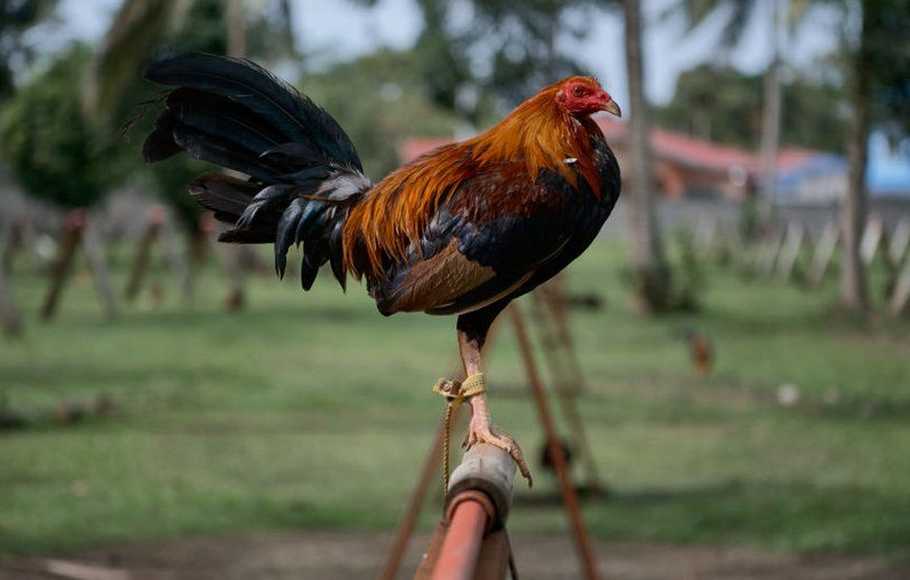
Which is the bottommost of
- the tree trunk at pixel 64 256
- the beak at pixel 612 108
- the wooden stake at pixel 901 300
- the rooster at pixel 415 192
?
the wooden stake at pixel 901 300

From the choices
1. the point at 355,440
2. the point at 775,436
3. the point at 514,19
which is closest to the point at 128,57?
the point at 355,440

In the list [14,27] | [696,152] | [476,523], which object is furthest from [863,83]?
[696,152]

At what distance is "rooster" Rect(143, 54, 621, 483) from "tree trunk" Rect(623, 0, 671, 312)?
1879 cm

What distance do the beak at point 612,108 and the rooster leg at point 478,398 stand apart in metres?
0.42

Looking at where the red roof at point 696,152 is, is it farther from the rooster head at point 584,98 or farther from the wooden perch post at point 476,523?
the wooden perch post at point 476,523

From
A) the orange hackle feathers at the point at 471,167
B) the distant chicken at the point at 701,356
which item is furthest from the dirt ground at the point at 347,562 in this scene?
the distant chicken at the point at 701,356

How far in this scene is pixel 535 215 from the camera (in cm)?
257

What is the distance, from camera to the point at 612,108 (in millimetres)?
2676

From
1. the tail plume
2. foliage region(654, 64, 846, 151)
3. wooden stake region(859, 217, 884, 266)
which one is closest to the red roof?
foliage region(654, 64, 846, 151)

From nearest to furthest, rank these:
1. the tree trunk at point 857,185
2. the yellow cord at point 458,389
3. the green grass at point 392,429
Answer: the yellow cord at point 458,389 < the green grass at point 392,429 < the tree trunk at point 857,185

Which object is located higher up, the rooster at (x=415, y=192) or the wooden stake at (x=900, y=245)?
the rooster at (x=415, y=192)

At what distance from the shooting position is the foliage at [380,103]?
4447 centimetres

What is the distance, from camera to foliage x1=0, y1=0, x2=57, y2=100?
1966cm

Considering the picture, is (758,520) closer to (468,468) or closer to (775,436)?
(775,436)
